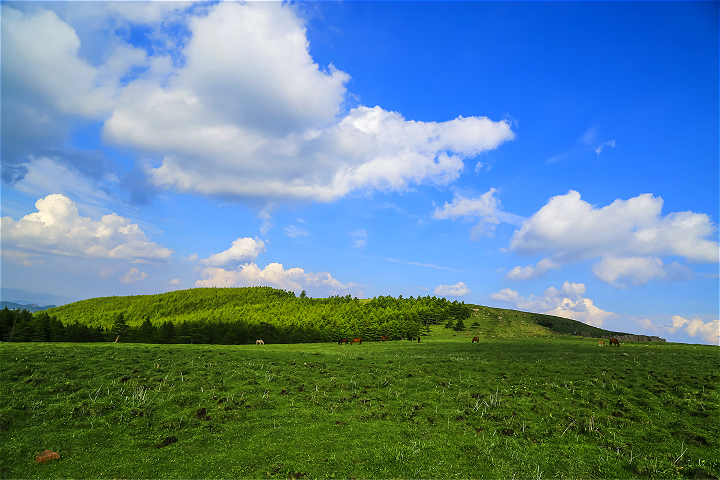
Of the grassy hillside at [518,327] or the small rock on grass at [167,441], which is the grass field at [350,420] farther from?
the grassy hillside at [518,327]

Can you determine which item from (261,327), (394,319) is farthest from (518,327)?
(261,327)

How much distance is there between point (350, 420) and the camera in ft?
79.5

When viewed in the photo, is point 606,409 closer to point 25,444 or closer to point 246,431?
point 246,431

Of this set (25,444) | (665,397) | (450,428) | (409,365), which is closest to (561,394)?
(665,397)

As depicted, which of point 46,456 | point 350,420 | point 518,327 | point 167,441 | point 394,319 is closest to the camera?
point 46,456

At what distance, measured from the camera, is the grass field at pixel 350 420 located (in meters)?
18.3

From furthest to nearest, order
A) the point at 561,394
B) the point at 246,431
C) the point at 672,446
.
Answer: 1. the point at 561,394
2. the point at 246,431
3. the point at 672,446

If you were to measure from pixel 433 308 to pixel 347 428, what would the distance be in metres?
126

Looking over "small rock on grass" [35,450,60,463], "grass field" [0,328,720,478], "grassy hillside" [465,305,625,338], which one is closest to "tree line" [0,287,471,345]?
"grassy hillside" [465,305,625,338]

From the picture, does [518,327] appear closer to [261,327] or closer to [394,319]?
[394,319]

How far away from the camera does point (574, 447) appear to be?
67.2ft

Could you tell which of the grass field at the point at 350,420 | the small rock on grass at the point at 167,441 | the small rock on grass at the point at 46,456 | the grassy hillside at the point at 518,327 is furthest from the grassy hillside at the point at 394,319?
the small rock on grass at the point at 46,456

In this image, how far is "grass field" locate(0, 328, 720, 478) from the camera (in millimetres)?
18312

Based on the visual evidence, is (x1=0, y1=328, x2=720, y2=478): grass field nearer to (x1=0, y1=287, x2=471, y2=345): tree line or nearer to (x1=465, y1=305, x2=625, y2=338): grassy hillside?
(x1=0, y1=287, x2=471, y2=345): tree line
